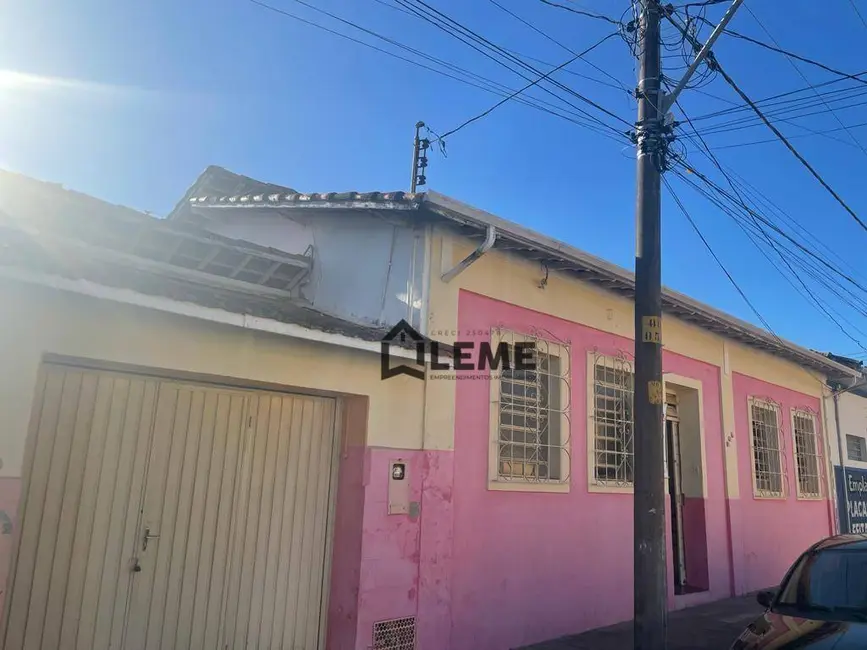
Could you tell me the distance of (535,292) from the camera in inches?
284

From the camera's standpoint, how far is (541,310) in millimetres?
7246

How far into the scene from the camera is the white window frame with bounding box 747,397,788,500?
35.1ft

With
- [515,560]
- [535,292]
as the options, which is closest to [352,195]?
[535,292]

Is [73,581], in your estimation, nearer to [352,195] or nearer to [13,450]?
[13,450]

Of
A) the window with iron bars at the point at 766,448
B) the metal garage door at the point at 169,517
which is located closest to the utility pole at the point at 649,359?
the metal garage door at the point at 169,517

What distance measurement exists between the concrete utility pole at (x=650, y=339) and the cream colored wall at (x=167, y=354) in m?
1.93

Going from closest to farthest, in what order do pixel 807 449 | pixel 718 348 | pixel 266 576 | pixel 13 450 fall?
1. pixel 13 450
2. pixel 266 576
3. pixel 718 348
4. pixel 807 449

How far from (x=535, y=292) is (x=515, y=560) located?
280cm

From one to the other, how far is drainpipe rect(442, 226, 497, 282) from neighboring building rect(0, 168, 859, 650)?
0.02 meters

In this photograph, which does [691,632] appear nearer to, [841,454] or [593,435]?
[593,435]

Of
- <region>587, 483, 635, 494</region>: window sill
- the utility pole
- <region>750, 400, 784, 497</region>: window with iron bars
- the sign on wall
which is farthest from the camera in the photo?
the sign on wall

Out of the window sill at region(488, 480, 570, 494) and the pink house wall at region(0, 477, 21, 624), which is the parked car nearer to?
the window sill at region(488, 480, 570, 494)

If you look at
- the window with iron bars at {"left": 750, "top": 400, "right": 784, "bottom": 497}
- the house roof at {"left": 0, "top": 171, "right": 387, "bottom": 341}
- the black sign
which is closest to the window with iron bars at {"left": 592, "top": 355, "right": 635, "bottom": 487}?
the black sign

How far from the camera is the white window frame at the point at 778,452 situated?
10703 millimetres
